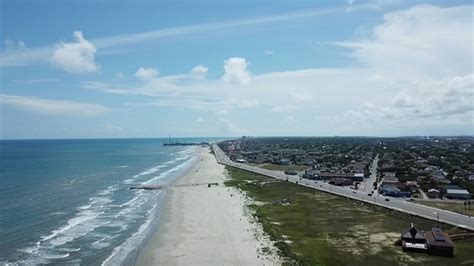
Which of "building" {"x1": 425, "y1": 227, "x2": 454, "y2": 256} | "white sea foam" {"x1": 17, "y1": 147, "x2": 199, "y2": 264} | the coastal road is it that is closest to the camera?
"building" {"x1": 425, "y1": 227, "x2": 454, "y2": 256}

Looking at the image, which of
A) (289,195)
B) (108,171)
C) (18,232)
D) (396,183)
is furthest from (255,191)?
(108,171)

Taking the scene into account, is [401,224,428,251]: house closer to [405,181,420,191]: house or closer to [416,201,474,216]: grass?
[416,201,474,216]: grass

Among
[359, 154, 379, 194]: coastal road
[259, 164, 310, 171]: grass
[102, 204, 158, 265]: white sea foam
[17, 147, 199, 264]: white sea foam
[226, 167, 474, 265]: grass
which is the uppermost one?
[259, 164, 310, 171]: grass

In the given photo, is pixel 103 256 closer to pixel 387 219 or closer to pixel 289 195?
pixel 387 219

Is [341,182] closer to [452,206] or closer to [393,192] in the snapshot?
[393,192]

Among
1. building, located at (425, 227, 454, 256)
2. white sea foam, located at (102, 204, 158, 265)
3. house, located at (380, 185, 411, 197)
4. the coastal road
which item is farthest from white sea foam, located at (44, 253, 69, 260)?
the coastal road

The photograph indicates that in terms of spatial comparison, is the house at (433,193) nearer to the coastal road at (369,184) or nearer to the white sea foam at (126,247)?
the coastal road at (369,184)
